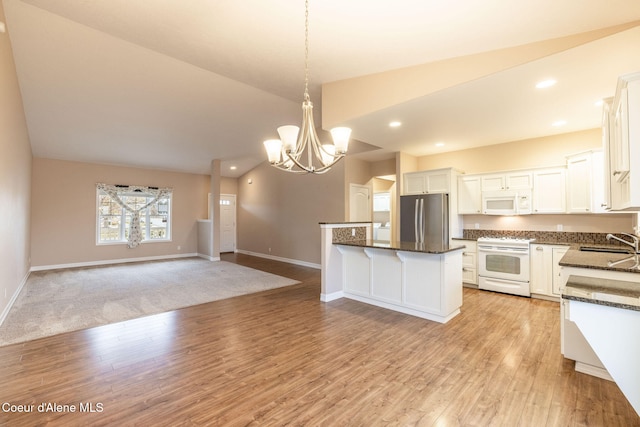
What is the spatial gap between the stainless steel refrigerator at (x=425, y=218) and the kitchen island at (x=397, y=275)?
138cm

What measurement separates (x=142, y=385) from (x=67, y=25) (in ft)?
13.0

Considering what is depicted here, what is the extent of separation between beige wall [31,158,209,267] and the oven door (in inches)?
328

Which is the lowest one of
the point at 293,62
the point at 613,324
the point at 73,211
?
the point at 613,324

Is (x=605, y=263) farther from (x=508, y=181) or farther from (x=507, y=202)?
(x=508, y=181)

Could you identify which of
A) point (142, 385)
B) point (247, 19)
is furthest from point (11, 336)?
point (247, 19)

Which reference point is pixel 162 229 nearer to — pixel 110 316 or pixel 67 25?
pixel 110 316

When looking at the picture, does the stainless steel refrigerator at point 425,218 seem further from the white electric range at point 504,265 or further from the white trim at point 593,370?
the white trim at point 593,370

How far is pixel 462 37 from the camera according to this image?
8.70ft

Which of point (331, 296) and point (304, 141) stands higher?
→ point (304, 141)

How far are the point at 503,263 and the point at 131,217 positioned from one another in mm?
9119

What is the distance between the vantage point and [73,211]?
731cm

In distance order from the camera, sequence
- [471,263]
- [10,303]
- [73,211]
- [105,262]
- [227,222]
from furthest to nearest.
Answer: [227,222] < [105,262] < [73,211] < [471,263] < [10,303]

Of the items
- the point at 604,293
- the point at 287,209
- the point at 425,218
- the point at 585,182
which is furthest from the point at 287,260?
the point at 604,293

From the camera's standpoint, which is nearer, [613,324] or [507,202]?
[613,324]
